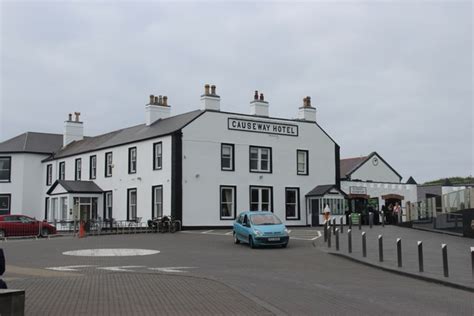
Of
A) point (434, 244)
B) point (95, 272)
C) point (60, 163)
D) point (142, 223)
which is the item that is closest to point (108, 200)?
point (142, 223)

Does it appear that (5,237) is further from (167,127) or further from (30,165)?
(30,165)

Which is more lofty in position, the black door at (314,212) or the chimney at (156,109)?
the chimney at (156,109)

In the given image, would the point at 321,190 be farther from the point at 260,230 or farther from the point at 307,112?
the point at 260,230

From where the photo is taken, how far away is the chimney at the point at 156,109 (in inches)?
1663

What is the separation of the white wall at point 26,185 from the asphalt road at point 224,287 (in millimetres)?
30567

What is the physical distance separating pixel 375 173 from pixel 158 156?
875 inches

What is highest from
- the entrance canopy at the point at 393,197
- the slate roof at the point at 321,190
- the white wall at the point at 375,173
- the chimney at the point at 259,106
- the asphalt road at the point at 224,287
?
the chimney at the point at 259,106

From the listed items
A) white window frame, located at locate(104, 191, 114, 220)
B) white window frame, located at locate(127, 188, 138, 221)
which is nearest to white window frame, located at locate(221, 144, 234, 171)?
white window frame, located at locate(127, 188, 138, 221)

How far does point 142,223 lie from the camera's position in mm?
38188

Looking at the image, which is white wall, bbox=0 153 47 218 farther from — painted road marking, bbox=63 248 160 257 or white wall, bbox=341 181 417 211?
painted road marking, bbox=63 248 160 257

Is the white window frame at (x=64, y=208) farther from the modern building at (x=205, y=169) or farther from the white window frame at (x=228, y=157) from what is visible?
the white window frame at (x=228, y=157)

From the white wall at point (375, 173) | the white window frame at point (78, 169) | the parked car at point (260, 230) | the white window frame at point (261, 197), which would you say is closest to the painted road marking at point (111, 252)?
the parked car at point (260, 230)

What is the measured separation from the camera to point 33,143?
52719mm

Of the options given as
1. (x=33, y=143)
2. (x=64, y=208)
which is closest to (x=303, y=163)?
(x=64, y=208)
